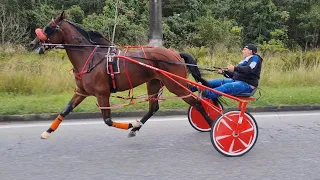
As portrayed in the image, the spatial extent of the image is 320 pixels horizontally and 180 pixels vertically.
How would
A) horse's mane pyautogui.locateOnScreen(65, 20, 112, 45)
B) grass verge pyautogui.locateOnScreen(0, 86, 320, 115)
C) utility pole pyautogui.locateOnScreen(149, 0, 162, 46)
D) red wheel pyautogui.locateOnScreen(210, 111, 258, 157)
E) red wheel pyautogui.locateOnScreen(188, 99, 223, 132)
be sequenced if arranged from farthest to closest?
utility pole pyautogui.locateOnScreen(149, 0, 162, 46)
grass verge pyautogui.locateOnScreen(0, 86, 320, 115)
red wheel pyautogui.locateOnScreen(188, 99, 223, 132)
horse's mane pyautogui.locateOnScreen(65, 20, 112, 45)
red wheel pyautogui.locateOnScreen(210, 111, 258, 157)

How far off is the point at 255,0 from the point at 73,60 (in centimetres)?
2178

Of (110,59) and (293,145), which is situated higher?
(110,59)

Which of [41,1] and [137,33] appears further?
[41,1]

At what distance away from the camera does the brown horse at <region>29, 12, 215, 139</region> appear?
615 centimetres

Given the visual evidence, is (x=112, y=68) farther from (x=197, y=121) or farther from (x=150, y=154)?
(x=197, y=121)

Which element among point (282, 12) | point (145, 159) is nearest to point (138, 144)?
point (145, 159)

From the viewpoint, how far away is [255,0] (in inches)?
1037

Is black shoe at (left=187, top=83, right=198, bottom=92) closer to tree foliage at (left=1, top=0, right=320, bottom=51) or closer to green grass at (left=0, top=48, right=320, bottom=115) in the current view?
green grass at (left=0, top=48, right=320, bottom=115)

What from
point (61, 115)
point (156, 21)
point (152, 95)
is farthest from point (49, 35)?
point (156, 21)

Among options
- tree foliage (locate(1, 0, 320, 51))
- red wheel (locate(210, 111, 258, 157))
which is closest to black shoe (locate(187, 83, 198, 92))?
red wheel (locate(210, 111, 258, 157))

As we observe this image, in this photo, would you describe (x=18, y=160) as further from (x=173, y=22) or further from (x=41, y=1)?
(x=41, y=1)

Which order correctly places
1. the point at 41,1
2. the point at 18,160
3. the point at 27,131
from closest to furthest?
the point at 18,160
the point at 27,131
the point at 41,1

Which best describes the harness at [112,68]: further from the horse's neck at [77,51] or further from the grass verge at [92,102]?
the grass verge at [92,102]

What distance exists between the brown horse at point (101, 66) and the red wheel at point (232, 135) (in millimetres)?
522
